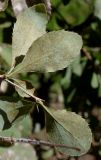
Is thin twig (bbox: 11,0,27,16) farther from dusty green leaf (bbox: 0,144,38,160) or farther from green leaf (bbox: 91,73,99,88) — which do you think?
green leaf (bbox: 91,73,99,88)

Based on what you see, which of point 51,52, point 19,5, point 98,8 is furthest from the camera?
point 98,8

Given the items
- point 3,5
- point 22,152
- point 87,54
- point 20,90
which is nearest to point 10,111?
point 20,90

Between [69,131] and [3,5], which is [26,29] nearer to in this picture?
[3,5]

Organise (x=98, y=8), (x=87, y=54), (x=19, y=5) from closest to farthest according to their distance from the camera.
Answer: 1. (x=19, y=5)
2. (x=98, y=8)
3. (x=87, y=54)

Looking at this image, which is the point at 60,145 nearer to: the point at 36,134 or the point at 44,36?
the point at 44,36

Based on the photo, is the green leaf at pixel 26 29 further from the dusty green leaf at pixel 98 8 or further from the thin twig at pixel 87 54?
the thin twig at pixel 87 54

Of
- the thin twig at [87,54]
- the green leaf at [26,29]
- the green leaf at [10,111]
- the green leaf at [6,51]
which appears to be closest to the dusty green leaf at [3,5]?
the green leaf at [26,29]
